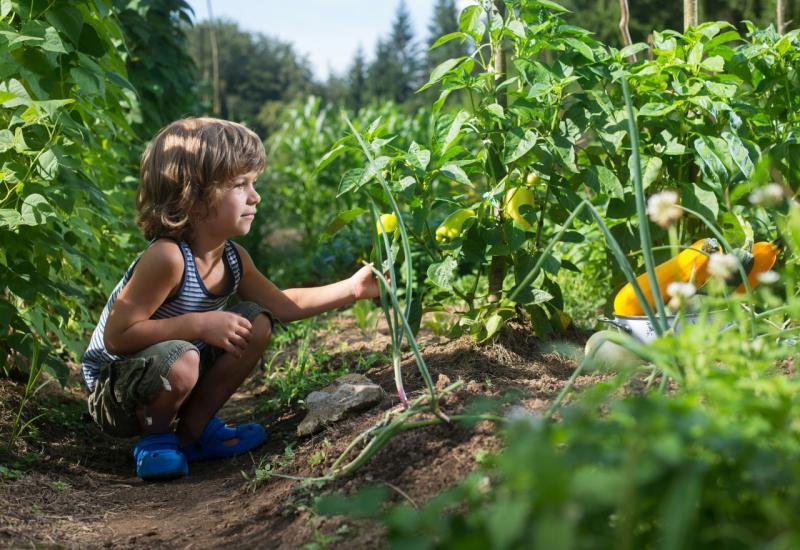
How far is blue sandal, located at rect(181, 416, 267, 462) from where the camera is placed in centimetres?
230

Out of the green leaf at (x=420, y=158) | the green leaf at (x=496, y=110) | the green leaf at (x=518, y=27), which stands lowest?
the green leaf at (x=420, y=158)

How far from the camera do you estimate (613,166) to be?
7.60 ft

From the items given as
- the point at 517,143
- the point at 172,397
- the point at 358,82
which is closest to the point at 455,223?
the point at 517,143

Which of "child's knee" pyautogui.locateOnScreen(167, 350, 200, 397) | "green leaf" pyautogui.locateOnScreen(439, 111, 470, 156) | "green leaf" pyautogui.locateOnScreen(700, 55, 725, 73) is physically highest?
"green leaf" pyautogui.locateOnScreen(700, 55, 725, 73)

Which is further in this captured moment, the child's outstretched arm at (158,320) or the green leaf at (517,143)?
the child's outstretched arm at (158,320)

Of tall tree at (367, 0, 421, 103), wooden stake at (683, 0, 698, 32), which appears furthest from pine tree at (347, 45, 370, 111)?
wooden stake at (683, 0, 698, 32)

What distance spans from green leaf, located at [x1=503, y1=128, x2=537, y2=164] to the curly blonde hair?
766mm

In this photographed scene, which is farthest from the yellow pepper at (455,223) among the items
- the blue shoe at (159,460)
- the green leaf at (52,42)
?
the green leaf at (52,42)

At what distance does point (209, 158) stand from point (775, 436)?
5.73 feet

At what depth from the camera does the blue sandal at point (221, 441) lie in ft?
7.55

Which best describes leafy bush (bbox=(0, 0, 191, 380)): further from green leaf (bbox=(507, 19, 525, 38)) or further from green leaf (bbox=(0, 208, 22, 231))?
green leaf (bbox=(507, 19, 525, 38))

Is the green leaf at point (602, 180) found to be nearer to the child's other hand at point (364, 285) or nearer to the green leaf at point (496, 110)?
the green leaf at point (496, 110)

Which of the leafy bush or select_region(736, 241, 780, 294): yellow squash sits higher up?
the leafy bush

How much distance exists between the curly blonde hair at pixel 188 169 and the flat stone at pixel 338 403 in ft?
2.05
